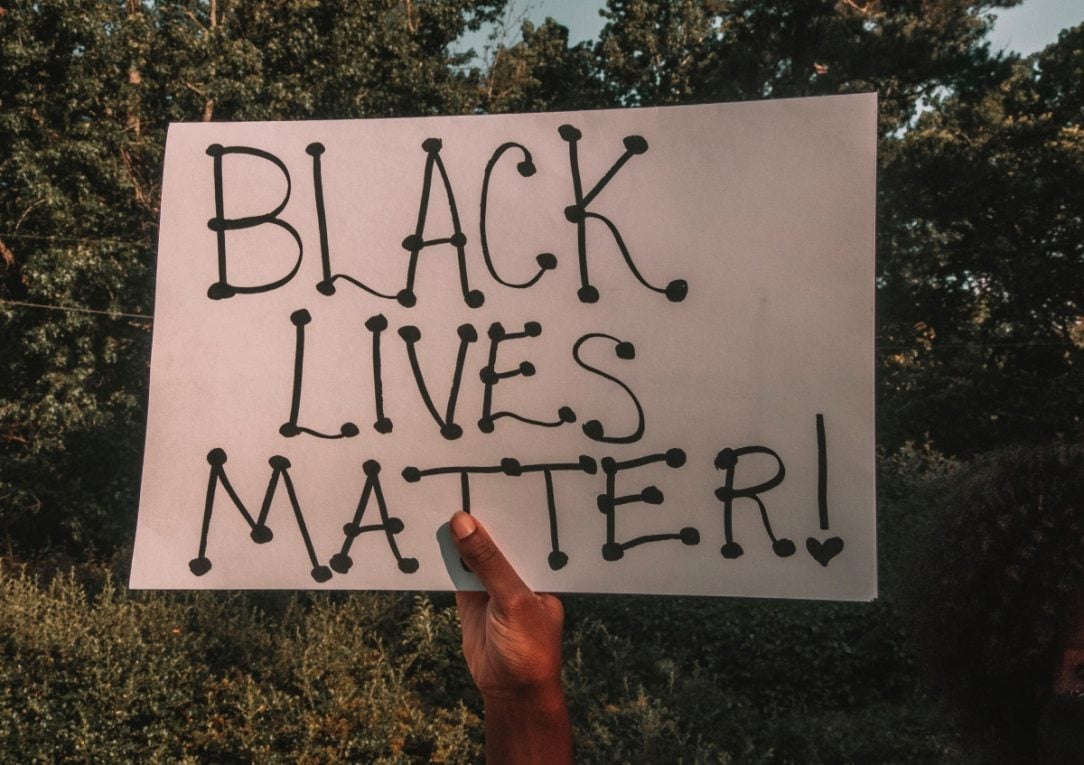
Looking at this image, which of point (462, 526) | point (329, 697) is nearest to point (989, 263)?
point (329, 697)

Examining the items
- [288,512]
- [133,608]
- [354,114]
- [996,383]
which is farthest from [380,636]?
[996,383]

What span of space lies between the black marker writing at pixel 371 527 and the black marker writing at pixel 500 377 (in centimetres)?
19

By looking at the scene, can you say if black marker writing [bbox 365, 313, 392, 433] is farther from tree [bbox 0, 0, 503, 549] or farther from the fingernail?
tree [bbox 0, 0, 503, 549]

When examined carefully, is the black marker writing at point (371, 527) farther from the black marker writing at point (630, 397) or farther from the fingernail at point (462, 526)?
the black marker writing at point (630, 397)

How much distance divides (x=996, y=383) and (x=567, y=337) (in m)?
18.7

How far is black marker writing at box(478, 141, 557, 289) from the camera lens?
175 cm

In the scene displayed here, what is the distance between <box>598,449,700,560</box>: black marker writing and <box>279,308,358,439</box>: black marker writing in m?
0.42

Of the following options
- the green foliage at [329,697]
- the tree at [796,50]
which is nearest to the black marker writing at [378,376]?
the green foliage at [329,697]

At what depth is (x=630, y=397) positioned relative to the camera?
5.63ft

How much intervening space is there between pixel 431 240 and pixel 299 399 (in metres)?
0.33

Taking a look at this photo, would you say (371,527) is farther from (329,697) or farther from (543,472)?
(329,697)

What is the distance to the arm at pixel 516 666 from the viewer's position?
162 cm

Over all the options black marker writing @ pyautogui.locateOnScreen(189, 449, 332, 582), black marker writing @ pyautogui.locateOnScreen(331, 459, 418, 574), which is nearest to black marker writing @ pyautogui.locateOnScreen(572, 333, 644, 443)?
black marker writing @ pyautogui.locateOnScreen(331, 459, 418, 574)

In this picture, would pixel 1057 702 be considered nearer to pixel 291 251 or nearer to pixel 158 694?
pixel 291 251
